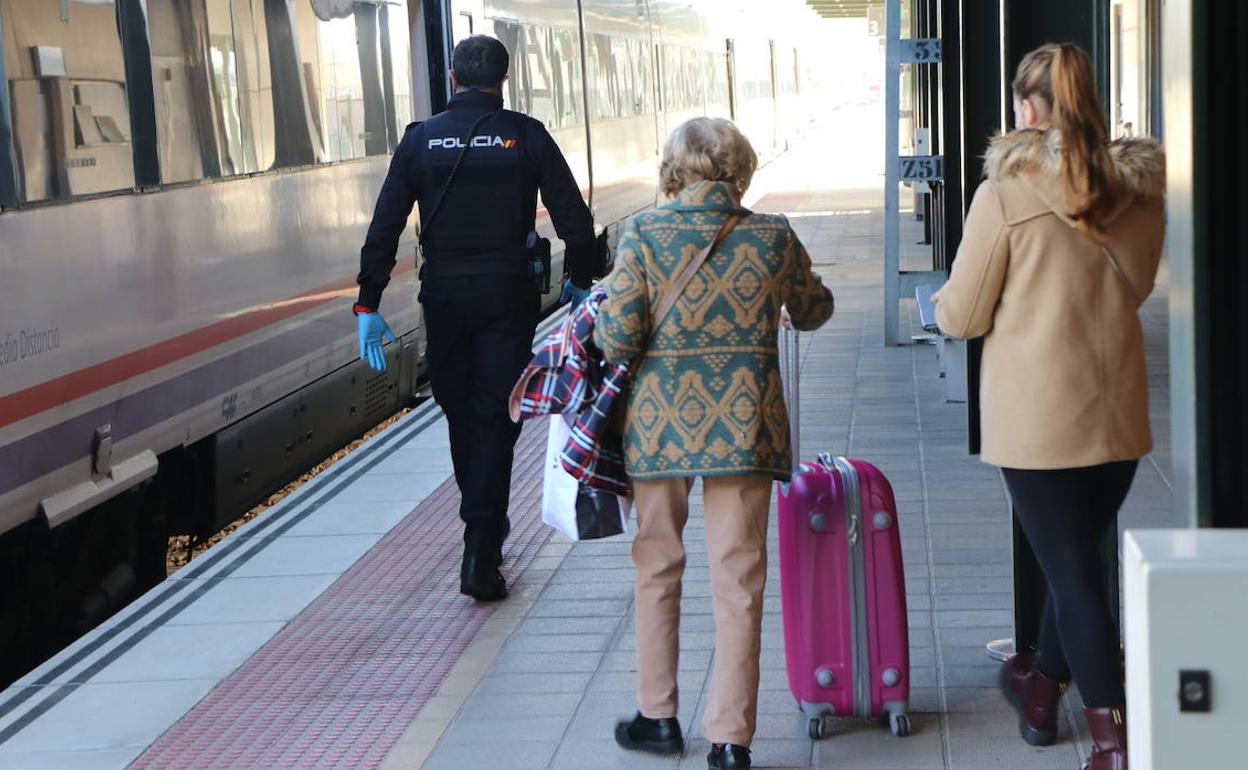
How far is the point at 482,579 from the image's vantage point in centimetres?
580

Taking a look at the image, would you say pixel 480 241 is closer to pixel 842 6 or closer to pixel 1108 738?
pixel 1108 738

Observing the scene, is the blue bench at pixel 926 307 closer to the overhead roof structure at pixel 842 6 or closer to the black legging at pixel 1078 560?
the black legging at pixel 1078 560

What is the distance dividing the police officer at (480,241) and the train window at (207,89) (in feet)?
4.52

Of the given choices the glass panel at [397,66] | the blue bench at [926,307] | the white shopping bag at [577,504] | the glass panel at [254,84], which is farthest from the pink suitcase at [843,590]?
the glass panel at [397,66]

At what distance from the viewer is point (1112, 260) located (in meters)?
3.75

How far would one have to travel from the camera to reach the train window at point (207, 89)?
668cm

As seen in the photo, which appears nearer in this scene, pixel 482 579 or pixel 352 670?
pixel 352 670

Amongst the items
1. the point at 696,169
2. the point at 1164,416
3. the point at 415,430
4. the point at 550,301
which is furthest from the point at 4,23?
the point at 550,301

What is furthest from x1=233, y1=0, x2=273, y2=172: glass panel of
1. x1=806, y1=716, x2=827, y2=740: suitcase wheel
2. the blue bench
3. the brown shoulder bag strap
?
x1=806, y1=716, x2=827, y2=740: suitcase wheel

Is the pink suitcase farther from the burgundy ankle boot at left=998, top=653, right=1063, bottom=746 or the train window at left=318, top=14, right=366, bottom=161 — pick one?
the train window at left=318, top=14, right=366, bottom=161

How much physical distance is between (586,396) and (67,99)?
2.56m

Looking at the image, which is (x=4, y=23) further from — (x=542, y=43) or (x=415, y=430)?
(x=542, y=43)

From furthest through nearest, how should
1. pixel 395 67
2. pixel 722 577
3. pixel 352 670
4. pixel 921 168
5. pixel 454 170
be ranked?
pixel 921 168 < pixel 395 67 < pixel 454 170 < pixel 352 670 < pixel 722 577

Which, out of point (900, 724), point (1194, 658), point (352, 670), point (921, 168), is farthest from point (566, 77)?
point (1194, 658)
